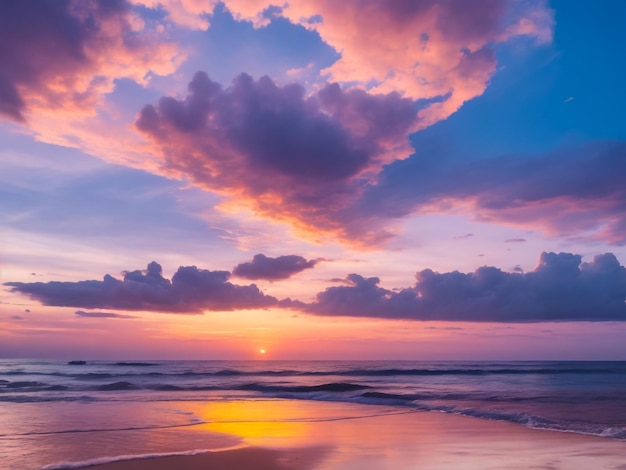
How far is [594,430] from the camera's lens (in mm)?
15219

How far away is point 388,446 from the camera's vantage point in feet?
40.2

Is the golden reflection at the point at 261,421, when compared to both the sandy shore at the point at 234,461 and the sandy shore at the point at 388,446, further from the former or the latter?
the sandy shore at the point at 234,461

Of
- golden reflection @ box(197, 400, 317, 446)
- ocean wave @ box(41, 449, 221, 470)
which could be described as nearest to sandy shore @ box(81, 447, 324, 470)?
ocean wave @ box(41, 449, 221, 470)

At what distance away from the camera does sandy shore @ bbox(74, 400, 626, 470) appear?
33.3 feet

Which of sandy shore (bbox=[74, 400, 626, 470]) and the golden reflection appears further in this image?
the golden reflection

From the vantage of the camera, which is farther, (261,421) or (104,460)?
(261,421)

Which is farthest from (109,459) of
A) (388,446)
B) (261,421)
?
(261,421)

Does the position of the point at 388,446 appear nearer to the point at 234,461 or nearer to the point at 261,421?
the point at 234,461

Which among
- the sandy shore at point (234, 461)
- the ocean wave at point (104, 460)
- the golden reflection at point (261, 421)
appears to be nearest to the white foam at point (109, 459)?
the ocean wave at point (104, 460)

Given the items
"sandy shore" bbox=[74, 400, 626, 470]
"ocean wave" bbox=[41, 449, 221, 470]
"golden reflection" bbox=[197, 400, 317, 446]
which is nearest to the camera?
"ocean wave" bbox=[41, 449, 221, 470]

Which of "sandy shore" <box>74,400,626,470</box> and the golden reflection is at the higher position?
"sandy shore" <box>74,400,626,470</box>

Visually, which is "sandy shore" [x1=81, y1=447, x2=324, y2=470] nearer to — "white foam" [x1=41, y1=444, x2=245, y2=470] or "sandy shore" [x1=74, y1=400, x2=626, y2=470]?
"sandy shore" [x1=74, y1=400, x2=626, y2=470]

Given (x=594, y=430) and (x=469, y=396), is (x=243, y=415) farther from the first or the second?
(x=469, y=396)

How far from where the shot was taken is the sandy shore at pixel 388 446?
33.3 ft
